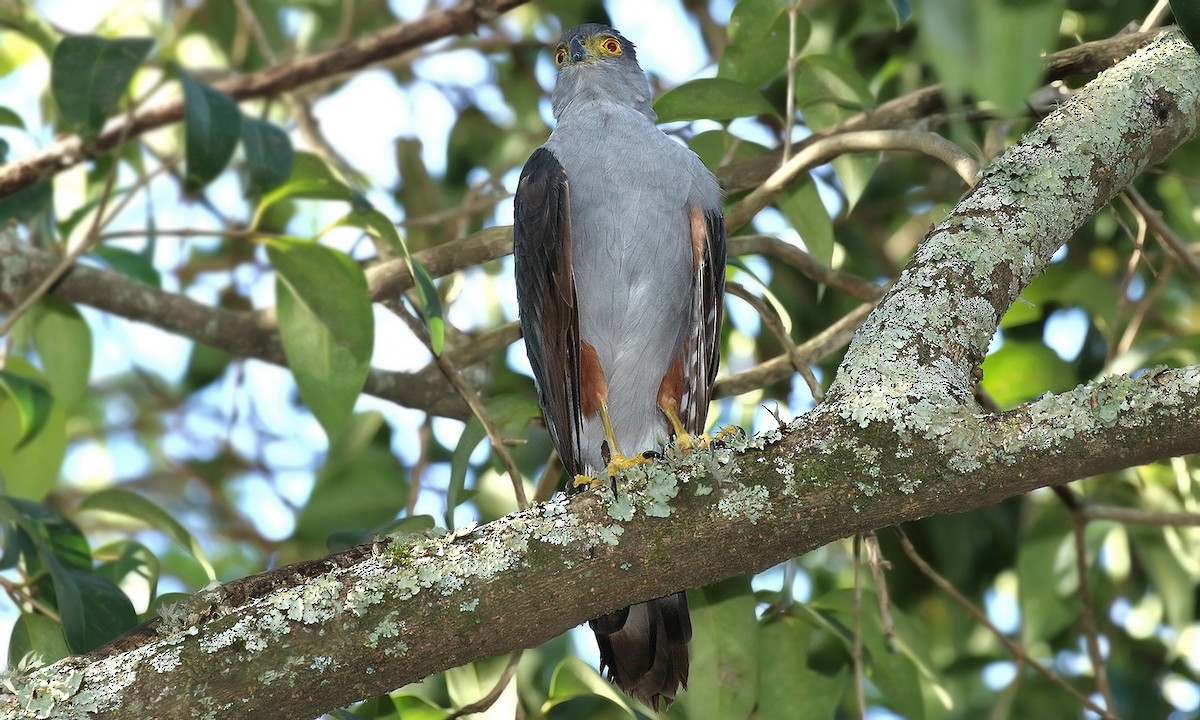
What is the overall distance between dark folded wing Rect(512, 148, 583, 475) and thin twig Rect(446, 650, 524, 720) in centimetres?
74

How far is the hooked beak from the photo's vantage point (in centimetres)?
464

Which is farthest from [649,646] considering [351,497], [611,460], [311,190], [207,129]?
[207,129]

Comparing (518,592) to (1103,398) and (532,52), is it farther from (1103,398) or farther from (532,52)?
(532,52)

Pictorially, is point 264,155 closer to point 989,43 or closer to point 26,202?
point 26,202

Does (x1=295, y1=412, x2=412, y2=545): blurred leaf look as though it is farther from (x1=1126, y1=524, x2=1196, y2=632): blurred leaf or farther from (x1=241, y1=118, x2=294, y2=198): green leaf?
(x1=1126, y1=524, x2=1196, y2=632): blurred leaf

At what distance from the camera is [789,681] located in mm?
3561

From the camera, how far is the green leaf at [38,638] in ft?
10.2

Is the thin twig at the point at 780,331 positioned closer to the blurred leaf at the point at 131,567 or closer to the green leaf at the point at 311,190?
the green leaf at the point at 311,190

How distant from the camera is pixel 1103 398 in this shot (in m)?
2.17

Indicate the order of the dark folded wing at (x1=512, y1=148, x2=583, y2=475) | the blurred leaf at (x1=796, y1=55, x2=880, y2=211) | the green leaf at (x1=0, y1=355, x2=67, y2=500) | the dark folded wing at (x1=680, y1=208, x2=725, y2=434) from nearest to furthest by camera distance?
the dark folded wing at (x1=512, y1=148, x2=583, y2=475)
the dark folded wing at (x1=680, y1=208, x2=725, y2=434)
the blurred leaf at (x1=796, y1=55, x2=880, y2=211)
the green leaf at (x1=0, y1=355, x2=67, y2=500)

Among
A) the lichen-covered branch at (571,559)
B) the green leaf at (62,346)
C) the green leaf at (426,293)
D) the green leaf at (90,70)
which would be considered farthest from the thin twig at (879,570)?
the green leaf at (62,346)

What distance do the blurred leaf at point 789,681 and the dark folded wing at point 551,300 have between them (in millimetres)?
844

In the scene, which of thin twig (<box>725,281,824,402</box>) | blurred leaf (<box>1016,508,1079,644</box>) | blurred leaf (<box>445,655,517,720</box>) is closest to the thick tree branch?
thin twig (<box>725,281,824,402</box>)

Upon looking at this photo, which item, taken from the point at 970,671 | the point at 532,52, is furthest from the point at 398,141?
the point at 970,671
